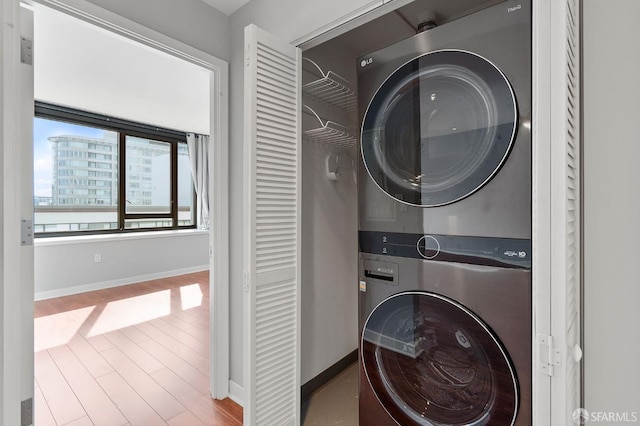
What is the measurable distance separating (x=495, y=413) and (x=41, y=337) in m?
3.85

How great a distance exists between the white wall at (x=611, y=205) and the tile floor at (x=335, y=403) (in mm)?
1112

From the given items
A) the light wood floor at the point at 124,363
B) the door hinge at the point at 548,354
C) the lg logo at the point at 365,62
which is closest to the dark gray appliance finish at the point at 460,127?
the lg logo at the point at 365,62

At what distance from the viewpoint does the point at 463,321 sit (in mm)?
971

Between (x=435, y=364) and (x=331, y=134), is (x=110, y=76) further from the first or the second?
(x=435, y=364)

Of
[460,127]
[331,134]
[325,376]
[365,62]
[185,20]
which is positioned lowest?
[325,376]

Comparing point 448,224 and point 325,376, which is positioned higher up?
point 448,224

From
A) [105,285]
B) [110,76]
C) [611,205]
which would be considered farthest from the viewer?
[105,285]

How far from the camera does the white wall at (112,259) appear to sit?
4.05 meters

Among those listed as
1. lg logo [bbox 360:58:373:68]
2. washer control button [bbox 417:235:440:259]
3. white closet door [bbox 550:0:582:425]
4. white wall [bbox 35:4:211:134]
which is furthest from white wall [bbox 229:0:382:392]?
white closet door [bbox 550:0:582:425]

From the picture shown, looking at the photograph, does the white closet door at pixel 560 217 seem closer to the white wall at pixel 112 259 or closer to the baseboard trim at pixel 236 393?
the baseboard trim at pixel 236 393

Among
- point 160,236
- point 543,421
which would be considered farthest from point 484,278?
point 160,236

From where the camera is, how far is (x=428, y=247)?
1.05 metres

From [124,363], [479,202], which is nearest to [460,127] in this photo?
[479,202]

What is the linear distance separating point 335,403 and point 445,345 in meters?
1.03
